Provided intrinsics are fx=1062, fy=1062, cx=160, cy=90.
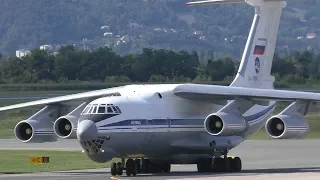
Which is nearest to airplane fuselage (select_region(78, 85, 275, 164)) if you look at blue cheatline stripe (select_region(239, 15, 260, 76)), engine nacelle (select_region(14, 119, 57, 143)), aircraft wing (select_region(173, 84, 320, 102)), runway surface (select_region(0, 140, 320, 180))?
aircraft wing (select_region(173, 84, 320, 102))

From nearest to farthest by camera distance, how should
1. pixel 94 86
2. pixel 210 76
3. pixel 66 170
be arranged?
pixel 66 170 < pixel 210 76 < pixel 94 86

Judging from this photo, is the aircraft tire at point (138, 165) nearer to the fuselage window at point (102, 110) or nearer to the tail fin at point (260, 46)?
the fuselage window at point (102, 110)

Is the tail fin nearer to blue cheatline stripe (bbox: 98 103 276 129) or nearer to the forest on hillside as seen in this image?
blue cheatline stripe (bbox: 98 103 276 129)

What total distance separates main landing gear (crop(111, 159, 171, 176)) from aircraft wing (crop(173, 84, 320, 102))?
2237 millimetres

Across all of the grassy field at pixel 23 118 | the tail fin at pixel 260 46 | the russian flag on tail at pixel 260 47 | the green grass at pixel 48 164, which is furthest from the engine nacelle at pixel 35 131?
the russian flag on tail at pixel 260 47

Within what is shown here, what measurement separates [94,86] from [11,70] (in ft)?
41.1

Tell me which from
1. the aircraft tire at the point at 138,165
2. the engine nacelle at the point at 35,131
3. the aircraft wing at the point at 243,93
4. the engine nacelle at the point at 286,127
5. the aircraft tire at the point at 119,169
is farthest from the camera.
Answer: the engine nacelle at the point at 35,131

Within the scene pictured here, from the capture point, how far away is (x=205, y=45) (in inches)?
7308

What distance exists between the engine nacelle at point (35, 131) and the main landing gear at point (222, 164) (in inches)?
178

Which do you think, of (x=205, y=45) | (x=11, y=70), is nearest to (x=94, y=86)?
(x=11, y=70)

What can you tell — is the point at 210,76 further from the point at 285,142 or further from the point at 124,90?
the point at 124,90

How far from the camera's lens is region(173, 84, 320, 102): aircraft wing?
29000 millimetres

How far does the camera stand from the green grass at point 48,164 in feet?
107

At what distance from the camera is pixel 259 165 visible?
3381 centimetres
